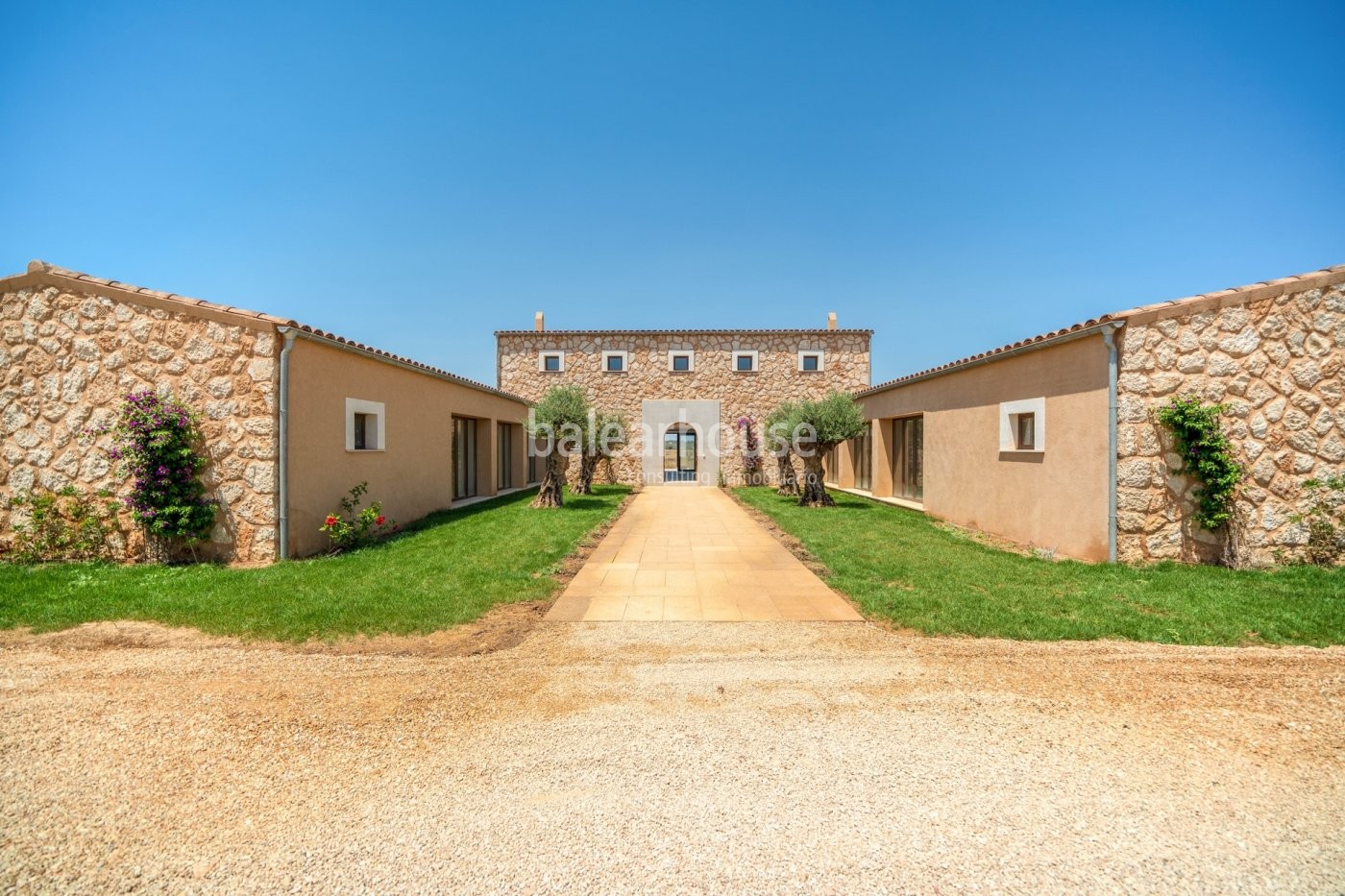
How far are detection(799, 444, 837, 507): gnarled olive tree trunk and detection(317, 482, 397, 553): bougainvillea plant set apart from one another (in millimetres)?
8926

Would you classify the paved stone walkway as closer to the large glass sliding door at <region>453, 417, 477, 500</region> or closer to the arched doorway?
the large glass sliding door at <region>453, 417, 477, 500</region>

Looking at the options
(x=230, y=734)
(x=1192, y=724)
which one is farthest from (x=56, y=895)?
(x=1192, y=724)

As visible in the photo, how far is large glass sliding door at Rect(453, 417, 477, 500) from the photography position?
1430 centimetres

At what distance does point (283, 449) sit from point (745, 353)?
620 inches

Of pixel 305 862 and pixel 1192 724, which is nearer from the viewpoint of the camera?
pixel 305 862

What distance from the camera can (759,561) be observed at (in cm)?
772

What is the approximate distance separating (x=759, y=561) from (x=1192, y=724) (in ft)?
15.8

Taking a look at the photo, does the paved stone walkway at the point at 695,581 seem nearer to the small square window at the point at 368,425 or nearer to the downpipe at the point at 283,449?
the downpipe at the point at 283,449

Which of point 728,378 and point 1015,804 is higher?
point 728,378

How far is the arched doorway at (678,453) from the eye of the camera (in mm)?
21328

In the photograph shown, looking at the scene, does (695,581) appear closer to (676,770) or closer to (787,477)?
(676,770)

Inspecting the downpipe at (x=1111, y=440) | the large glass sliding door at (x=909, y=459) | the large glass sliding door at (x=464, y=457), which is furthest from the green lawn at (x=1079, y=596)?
the large glass sliding door at (x=464, y=457)

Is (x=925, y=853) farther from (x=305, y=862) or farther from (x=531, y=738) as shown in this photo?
(x=305, y=862)

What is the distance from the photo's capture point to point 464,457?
14828mm
